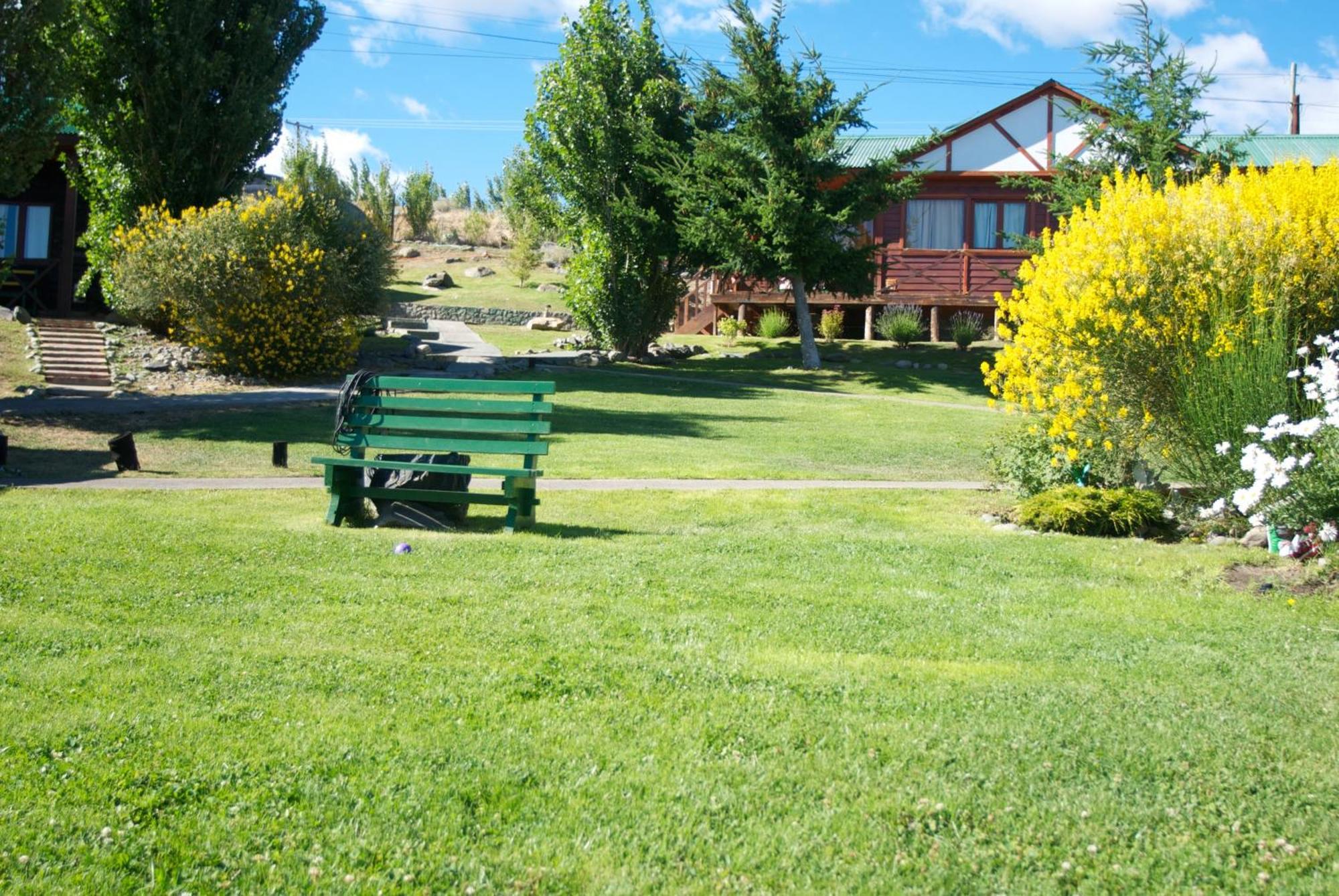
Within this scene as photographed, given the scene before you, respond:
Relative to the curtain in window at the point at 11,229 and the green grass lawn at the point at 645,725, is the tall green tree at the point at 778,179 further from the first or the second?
the green grass lawn at the point at 645,725

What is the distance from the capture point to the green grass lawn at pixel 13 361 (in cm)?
2039

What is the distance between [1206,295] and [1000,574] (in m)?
3.79

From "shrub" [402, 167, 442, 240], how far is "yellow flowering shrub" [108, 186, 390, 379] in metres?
35.9

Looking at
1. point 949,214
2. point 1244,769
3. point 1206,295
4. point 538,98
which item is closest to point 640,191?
point 538,98

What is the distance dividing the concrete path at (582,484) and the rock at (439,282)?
39.5 m

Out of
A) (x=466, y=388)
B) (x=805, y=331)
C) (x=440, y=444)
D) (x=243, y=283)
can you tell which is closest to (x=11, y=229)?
(x=243, y=283)

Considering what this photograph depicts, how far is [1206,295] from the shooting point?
9.71 m

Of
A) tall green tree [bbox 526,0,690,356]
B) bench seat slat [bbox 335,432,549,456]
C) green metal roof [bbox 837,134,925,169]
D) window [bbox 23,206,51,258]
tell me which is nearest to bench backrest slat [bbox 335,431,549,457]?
bench seat slat [bbox 335,432,549,456]

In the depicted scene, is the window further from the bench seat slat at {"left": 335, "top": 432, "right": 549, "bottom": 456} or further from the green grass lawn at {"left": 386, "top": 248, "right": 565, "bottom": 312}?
the bench seat slat at {"left": 335, "top": 432, "right": 549, "bottom": 456}

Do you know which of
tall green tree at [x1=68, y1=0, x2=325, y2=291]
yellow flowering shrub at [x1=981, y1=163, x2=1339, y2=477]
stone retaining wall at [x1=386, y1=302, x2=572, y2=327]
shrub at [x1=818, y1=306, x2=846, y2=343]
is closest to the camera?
yellow flowering shrub at [x1=981, y1=163, x2=1339, y2=477]

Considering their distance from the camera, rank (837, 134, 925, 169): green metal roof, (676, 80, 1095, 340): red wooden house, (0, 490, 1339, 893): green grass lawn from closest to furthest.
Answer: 1. (0, 490, 1339, 893): green grass lawn
2. (676, 80, 1095, 340): red wooden house
3. (837, 134, 925, 169): green metal roof

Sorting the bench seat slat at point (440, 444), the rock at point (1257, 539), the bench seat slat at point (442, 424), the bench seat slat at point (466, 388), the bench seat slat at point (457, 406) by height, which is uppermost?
the bench seat slat at point (466, 388)

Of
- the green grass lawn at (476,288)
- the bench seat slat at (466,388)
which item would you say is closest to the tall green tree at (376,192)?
the green grass lawn at (476,288)

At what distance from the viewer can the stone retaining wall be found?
43625 millimetres
